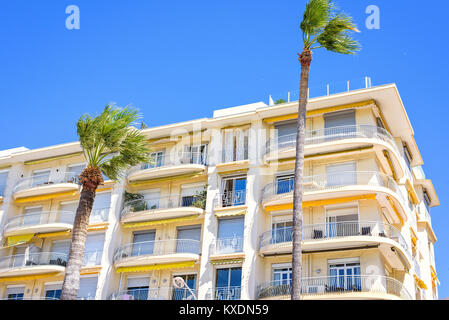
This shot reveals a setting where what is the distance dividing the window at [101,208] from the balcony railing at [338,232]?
36.0ft

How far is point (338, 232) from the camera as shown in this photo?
28531mm

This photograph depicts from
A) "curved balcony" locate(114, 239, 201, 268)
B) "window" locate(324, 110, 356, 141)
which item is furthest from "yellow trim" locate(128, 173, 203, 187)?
"window" locate(324, 110, 356, 141)

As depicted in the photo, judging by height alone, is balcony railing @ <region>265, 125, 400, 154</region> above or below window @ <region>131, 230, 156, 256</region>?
above

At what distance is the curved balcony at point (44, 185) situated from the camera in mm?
37031

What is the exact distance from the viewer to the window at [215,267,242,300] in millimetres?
29078

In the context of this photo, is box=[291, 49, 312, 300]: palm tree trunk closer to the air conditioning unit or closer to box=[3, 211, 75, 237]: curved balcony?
the air conditioning unit

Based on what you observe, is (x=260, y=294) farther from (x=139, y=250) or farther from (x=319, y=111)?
(x=319, y=111)

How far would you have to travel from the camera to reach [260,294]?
28609 millimetres

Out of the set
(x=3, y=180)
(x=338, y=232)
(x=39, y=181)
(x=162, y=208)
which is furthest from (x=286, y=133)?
(x=3, y=180)

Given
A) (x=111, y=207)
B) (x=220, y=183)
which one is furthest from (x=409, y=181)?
(x=111, y=207)

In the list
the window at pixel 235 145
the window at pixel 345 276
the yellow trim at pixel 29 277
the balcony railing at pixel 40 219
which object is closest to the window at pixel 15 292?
the yellow trim at pixel 29 277

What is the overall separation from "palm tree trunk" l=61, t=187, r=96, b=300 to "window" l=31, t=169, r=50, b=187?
57.7ft
